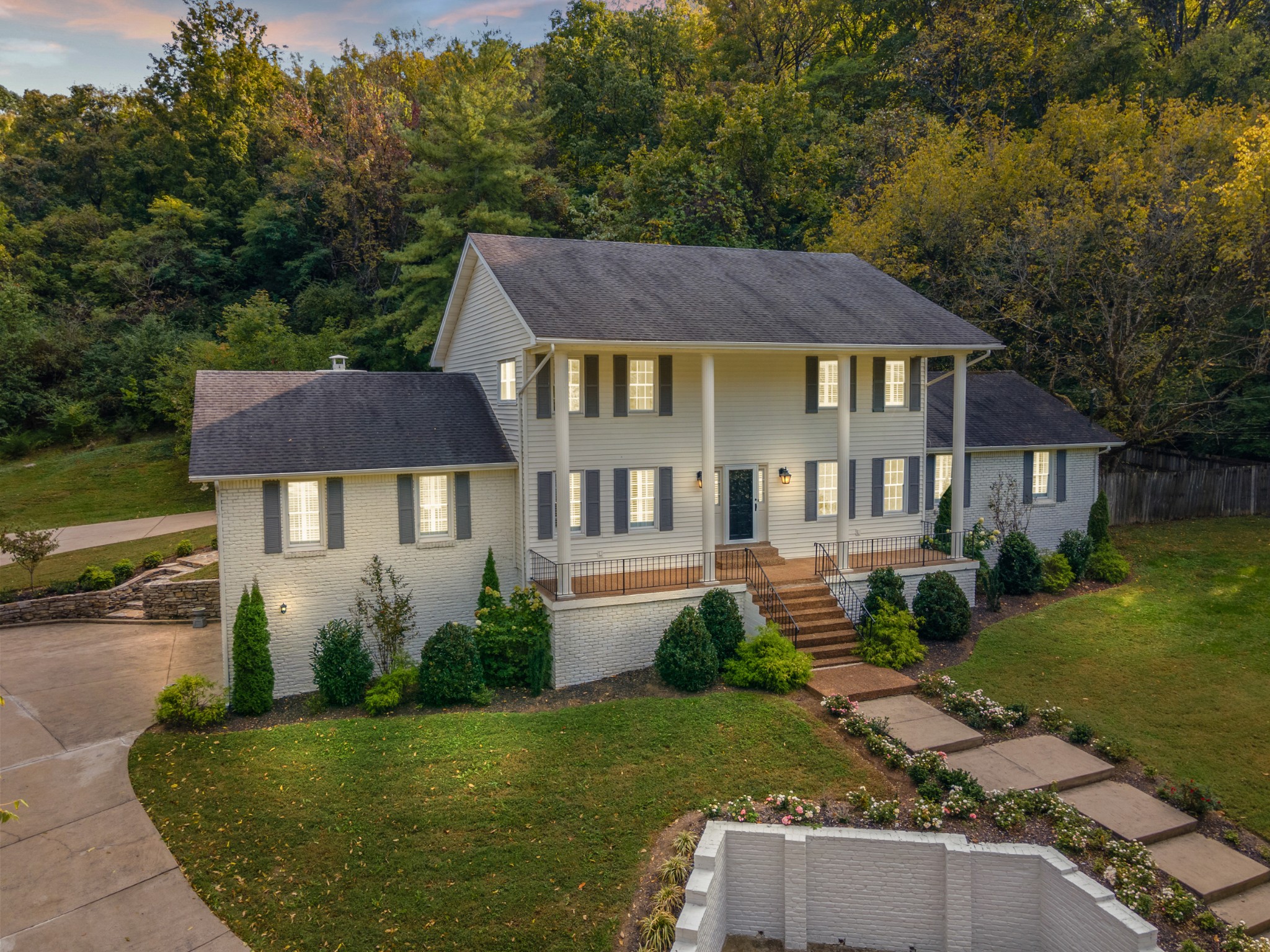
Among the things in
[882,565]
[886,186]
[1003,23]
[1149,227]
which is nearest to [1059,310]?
[1149,227]

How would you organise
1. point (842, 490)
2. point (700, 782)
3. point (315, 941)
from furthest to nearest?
point (842, 490)
point (700, 782)
point (315, 941)

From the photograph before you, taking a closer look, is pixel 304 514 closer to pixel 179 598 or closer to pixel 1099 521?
pixel 179 598

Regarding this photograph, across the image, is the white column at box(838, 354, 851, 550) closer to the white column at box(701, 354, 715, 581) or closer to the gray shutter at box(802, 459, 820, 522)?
the gray shutter at box(802, 459, 820, 522)

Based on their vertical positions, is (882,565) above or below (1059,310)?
below

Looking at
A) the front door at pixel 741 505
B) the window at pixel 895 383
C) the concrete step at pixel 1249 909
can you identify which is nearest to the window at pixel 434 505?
the front door at pixel 741 505

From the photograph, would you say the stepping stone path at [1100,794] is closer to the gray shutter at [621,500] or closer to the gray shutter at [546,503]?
the gray shutter at [621,500]

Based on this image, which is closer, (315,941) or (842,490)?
(315,941)

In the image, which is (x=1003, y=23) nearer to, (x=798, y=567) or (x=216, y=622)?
(x=798, y=567)

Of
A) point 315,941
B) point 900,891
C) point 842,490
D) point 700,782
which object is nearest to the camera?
point 315,941
